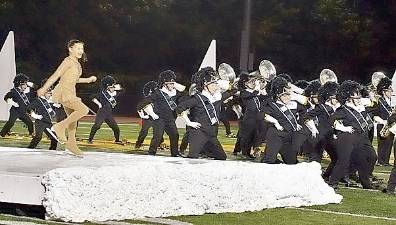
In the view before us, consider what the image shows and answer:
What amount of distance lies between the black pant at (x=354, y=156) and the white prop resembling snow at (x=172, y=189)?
1582mm

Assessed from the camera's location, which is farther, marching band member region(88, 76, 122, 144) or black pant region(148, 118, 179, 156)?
marching band member region(88, 76, 122, 144)

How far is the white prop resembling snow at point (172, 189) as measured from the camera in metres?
8.62

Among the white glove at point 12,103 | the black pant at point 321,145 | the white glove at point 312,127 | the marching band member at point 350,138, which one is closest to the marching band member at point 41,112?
the white glove at point 12,103

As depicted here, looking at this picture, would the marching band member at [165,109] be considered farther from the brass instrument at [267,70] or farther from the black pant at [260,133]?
Answer: the brass instrument at [267,70]

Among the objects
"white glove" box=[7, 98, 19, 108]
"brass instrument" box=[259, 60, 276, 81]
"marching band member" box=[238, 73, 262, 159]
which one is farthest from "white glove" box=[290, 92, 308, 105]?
"white glove" box=[7, 98, 19, 108]

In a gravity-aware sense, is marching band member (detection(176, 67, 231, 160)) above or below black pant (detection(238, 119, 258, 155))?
above

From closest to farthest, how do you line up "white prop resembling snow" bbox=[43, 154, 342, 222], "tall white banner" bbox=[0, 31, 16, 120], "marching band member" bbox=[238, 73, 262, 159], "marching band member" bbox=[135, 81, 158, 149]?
"white prop resembling snow" bbox=[43, 154, 342, 222] → "marching band member" bbox=[135, 81, 158, 149] → "marching band member" bbox=[238, 73, 262, 159] → "tall white banner" bbox=[0, 31, 16, 120]

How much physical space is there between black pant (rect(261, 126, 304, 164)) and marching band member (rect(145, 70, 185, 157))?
343 centimetres

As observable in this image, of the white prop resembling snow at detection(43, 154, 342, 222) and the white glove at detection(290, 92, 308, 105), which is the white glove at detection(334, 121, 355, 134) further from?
the white prop resembling snow at detection(43, 154, 342, 222)

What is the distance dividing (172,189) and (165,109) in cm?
738

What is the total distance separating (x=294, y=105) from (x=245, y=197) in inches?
160

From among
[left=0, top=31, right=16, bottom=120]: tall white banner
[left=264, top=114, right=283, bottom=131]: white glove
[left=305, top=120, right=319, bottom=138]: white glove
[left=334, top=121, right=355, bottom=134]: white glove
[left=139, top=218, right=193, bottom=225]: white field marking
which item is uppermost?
[left=334, top=121, right=355, bottom=134]: white glove

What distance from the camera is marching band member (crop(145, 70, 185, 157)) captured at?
16.6m

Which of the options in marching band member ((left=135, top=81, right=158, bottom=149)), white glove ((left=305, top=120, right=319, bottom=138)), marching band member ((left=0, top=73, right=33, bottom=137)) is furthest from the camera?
marching band member ((left=0, top=73, right=33, bottom=137))
